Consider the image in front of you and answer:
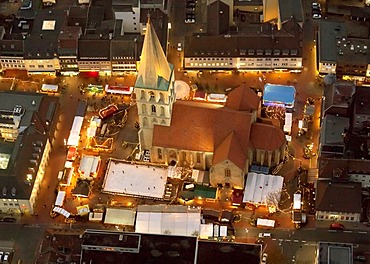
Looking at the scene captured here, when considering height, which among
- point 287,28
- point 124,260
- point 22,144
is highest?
point 287,28

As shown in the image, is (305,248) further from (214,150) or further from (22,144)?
(22,144)

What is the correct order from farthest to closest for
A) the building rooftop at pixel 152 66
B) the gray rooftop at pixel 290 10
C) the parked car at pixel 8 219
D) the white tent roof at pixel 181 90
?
the gray rooftop at pixel 290 10, the white tent roof at pixel 181 90, the parked car at pixel 8 219, the building rooftop at pixel 152 66

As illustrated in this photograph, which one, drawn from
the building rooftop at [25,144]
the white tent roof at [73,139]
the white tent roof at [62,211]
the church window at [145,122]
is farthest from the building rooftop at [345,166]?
the building rooftop at [25,144]

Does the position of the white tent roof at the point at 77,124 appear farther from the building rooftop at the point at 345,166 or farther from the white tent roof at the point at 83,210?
the building rooftop at the point at 345,166

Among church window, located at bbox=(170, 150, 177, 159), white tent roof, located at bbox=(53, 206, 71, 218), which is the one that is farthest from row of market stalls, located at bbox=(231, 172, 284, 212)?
white tent roof, located at bbox=(53, 206, 71, 218)

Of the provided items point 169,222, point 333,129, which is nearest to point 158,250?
point 169,222

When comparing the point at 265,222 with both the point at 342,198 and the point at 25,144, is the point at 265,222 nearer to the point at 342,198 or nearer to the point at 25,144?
the point at 342,198

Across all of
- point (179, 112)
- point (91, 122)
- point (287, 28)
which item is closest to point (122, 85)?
point (91, 122)
